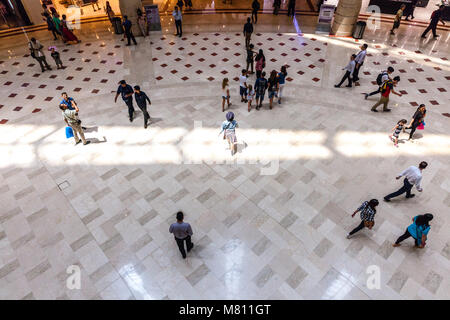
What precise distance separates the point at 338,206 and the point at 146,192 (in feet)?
14.5

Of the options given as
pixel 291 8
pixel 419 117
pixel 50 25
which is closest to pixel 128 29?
pixel 50 25

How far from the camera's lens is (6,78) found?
34.2 feet

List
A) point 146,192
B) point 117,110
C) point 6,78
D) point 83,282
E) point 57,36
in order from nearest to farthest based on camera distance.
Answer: point 83,282
point 146,192
point 117,110
point 6,78
point 57,36

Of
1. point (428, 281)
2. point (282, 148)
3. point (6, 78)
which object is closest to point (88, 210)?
point (282, 148)

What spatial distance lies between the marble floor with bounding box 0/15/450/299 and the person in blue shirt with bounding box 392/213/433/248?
A: 0.41m

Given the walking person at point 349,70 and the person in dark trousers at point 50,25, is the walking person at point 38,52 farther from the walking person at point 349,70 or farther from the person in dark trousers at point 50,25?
the walking person at point 349,70

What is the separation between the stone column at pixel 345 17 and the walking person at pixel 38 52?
41.0 feet

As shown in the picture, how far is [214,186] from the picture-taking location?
6.52 m

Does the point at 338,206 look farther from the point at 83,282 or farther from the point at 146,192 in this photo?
the point at 83,282

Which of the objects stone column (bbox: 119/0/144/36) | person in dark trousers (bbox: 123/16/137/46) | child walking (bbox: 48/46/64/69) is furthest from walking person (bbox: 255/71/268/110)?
stone column (bbox: 119/0/144/36)

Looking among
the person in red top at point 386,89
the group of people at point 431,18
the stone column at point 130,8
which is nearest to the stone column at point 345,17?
the group of people at point 431,18

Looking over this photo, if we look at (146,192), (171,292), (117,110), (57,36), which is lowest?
(171,292)

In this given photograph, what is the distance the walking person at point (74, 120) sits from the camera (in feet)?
22.2

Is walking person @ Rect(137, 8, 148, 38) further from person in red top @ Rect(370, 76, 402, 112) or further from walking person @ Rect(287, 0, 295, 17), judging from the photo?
person in red top @ Rect(370, 76, 402, 112)
